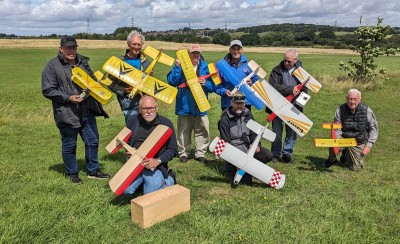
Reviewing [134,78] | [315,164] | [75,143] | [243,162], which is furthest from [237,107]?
[75,143]

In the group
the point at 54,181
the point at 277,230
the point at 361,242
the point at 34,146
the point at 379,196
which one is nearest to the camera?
the point at 361,242

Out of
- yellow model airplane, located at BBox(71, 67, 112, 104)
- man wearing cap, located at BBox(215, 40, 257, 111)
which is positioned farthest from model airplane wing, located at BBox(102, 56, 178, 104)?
man wearing cap, located at BBox(215, 40, 257, 111)

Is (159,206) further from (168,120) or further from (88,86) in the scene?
(88,86)

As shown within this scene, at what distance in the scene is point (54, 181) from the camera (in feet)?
18.9

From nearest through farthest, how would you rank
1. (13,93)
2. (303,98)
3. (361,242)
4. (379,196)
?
(361,242), (379,196), (303,98), (13,93)

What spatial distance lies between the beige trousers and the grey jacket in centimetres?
227

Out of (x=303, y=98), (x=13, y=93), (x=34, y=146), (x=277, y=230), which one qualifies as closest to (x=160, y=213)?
(x=277, y=230)

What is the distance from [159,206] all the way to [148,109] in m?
1.48

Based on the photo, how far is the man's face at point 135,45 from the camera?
20.5 ft

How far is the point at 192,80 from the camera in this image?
6812 millimetres

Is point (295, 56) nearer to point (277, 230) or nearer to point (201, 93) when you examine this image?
point (201, 93)

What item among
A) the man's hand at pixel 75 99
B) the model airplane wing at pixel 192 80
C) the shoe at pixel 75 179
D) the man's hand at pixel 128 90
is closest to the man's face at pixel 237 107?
the model airplane wing at pixel 192 80

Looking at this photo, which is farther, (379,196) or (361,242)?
(379,196)

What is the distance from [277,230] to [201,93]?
10.9 feet
